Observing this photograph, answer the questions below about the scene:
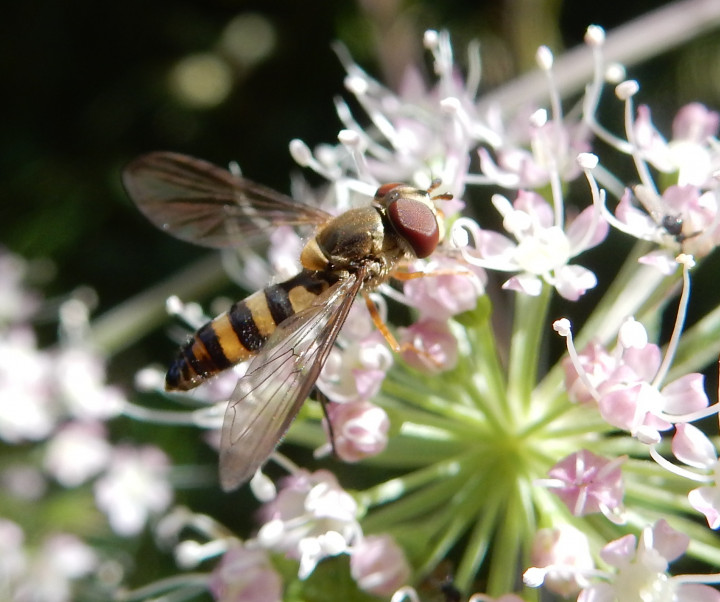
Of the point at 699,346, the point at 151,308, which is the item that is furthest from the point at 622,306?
the point at 151,308

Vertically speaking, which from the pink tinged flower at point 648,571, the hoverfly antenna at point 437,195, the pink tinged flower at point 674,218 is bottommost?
the pink tinged flower at point 648,571

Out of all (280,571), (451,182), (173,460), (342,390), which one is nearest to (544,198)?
(451,182)

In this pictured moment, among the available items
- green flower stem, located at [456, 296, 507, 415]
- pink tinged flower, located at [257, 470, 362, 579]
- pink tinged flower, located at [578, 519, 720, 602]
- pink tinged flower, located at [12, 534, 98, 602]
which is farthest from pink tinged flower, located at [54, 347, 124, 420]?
pink tinged flower, located at [578, 519, 720, 602]

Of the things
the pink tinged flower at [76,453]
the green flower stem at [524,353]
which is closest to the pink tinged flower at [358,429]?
the green flower stem at [524,353]

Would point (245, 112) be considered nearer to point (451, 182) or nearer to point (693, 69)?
point (693, 69)

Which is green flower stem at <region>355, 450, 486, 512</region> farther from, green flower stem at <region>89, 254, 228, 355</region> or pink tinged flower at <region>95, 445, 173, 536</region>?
pink tinged flower at <region>95, 445, 173, 536</region>

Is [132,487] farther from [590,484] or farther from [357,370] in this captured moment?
[590,484]

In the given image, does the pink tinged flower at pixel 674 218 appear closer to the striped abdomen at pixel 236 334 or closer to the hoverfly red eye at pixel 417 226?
the hoverfly red eye at pixel 417 226
